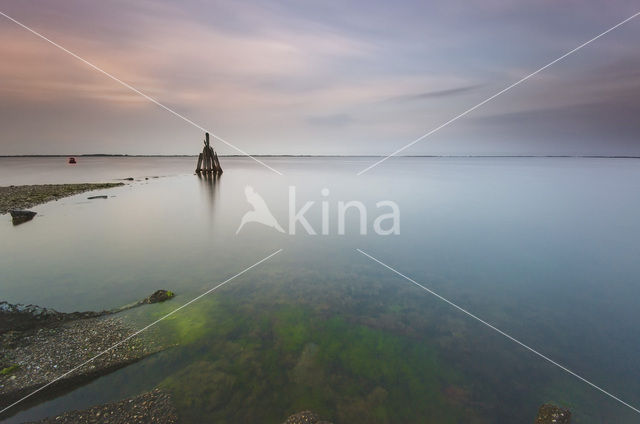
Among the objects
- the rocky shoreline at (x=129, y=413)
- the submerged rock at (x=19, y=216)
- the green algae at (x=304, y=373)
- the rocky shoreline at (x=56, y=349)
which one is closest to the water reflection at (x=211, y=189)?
the submerged rock at (x=19, y=216)

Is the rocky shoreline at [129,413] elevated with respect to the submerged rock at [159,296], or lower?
lower

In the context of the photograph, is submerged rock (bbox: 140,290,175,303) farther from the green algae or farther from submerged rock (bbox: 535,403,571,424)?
submerged rock (bbox: 535,403,571,424)

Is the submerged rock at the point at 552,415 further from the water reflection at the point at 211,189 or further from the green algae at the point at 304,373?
the water reflection at the point at 211,189

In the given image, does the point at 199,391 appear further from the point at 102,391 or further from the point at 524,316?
Result: the point at 524,316

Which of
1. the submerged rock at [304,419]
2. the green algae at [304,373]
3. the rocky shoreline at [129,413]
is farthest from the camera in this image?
A: the green algae at [304,373]

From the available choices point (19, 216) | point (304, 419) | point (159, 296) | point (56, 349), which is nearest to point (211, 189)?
point (19, 216)

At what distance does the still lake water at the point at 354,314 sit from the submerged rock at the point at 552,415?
0.23 metres

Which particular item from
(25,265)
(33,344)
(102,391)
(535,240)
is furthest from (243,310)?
(535,240)

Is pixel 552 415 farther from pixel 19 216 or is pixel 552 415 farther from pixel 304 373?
pixel 19 216

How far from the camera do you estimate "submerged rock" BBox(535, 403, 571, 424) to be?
4266 millimetres

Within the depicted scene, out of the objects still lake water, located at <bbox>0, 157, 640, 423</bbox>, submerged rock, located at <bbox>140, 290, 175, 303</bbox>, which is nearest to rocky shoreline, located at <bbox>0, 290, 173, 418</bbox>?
still lake water, located at <bbox>0, 157, 640, 423</bbox>

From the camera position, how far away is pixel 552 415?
4.34m

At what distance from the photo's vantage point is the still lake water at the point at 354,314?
472cm

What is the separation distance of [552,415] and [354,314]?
13.1 feet
